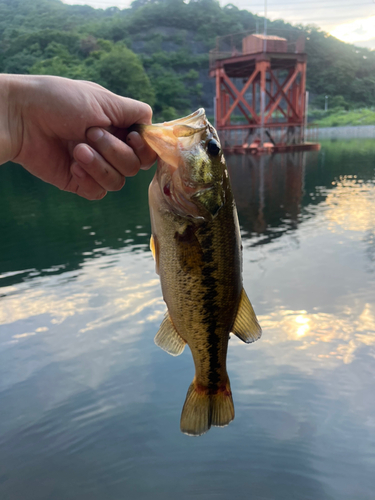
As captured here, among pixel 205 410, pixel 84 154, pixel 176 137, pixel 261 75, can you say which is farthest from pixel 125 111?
pixel 261 75

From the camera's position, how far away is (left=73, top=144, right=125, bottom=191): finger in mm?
2678

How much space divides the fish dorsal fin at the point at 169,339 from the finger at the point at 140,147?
106 centimetres

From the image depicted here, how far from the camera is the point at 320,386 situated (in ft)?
21.1

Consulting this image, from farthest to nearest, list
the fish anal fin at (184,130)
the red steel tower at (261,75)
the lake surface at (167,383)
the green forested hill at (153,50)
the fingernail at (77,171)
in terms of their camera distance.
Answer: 1. the green forested hill at (153,50)
2. the red steel tower at (261,75)
3. the lake surface at (167,383)
4. the fingernail at (77,171)
5. the fish anal fin at (184,130)

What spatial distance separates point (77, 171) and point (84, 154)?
0.30 m

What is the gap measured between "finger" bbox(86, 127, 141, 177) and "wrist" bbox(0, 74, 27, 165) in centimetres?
56

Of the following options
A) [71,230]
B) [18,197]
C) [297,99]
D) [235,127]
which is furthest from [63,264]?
[297,99]

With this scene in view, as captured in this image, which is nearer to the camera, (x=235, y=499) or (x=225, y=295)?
(x=225, y=295)

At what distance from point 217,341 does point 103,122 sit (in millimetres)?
1596

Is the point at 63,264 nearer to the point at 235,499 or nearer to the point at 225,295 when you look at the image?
the point at 235,499

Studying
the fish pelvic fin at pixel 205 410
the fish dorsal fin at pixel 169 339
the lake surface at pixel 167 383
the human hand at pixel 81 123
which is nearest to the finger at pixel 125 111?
the human hand at pixel 81 123

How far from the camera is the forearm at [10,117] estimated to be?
107 inches

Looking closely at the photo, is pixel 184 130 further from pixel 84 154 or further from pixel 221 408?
pixel 221 408

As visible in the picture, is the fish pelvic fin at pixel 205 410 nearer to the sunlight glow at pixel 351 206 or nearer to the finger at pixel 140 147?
the finger at pixel 140 147
